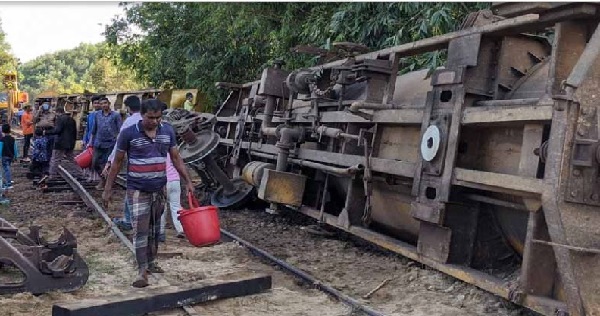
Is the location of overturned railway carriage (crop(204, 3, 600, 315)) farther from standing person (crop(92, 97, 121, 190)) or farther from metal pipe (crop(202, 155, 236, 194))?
standing person (crop(92, 97, 121, 190))

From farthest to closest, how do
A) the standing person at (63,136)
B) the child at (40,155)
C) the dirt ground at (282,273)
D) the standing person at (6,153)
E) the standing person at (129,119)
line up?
the child at (40,155) → the standing person at (63,136) → the standing person at (6,153) → the standing person at (129,119) → the dirt ground at (282,273)

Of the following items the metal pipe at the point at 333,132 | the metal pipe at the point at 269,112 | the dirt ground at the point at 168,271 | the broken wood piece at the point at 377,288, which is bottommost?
the dirt ground at the point at 168,271

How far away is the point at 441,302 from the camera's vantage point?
196 inches

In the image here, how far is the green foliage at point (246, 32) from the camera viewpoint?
30.7 feet

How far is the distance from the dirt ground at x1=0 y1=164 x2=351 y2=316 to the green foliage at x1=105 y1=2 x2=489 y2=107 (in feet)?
11.9

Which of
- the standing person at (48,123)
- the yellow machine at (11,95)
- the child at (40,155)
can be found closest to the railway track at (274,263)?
the standing person at (48,123)

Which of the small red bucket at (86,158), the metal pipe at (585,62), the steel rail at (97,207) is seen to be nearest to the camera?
the metal pipe at (585,62)

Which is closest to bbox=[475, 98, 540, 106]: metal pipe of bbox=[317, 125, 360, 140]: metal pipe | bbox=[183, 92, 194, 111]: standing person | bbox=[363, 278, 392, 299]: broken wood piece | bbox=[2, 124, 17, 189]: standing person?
bbox=[317, 125, 360, 140]: metal pipe

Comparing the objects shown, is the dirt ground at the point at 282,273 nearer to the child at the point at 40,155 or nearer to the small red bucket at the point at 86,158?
the small red bucket at the point at 86,158

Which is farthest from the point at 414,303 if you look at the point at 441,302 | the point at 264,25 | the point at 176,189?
the point at 264,25

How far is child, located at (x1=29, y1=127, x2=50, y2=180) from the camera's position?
1263cm

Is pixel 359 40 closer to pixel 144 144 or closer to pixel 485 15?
pixel 485 15

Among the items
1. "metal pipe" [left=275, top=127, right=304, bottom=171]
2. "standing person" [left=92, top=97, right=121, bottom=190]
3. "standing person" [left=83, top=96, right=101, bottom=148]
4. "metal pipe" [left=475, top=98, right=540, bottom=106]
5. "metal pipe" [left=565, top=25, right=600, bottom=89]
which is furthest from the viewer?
"standing person" [left=83, top=96, right=101, bottom=148]

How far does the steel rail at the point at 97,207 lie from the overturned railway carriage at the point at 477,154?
5.31 feet
